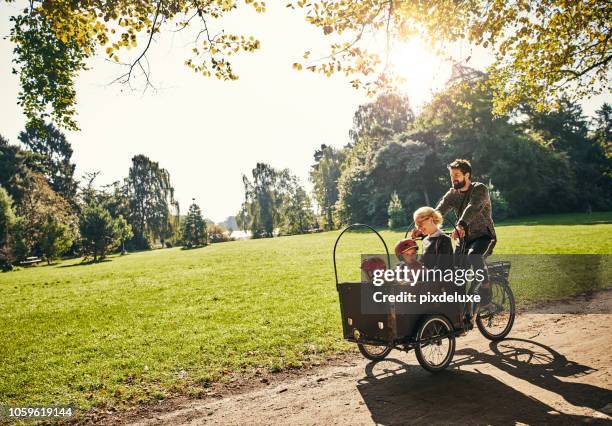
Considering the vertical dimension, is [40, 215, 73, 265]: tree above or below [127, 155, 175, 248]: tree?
below

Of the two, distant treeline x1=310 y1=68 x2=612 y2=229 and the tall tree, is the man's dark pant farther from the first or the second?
the tall tree

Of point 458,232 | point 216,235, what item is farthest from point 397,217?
point 458,232

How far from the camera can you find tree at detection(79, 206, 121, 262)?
37.8 meters

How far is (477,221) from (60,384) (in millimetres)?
7397

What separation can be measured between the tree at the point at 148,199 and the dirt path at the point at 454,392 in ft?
215

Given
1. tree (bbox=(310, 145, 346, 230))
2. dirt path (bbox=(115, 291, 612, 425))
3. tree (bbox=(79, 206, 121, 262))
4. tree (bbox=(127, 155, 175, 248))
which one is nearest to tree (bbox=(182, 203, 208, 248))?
tree (bbox=(79, 206, 121, 262))

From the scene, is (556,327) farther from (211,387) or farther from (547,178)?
(547,178)

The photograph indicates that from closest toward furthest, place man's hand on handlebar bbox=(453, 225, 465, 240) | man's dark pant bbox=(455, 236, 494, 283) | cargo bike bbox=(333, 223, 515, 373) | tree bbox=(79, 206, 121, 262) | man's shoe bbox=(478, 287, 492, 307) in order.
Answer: cargo bike bbox=(333, 223, 515, 373), man's hand on handlebar bbox=(453, 225, 465, 240), man's dark pant bbox=(455, 236, 494, 283), man's shoe bbox=(478, 287, 492, 307), tree bbox=(79, 206, 121, 262)

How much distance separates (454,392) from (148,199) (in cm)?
6964

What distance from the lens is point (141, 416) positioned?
15.9 feet

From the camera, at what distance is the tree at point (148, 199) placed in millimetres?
66375

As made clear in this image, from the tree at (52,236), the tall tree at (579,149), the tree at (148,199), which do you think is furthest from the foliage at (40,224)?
the tall tree at (579,149)

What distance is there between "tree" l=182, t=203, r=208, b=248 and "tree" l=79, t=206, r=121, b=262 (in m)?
12.5

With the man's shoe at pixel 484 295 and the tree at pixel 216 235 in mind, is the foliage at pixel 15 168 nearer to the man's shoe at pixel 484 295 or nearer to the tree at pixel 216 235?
the tree at pixel 216 235
